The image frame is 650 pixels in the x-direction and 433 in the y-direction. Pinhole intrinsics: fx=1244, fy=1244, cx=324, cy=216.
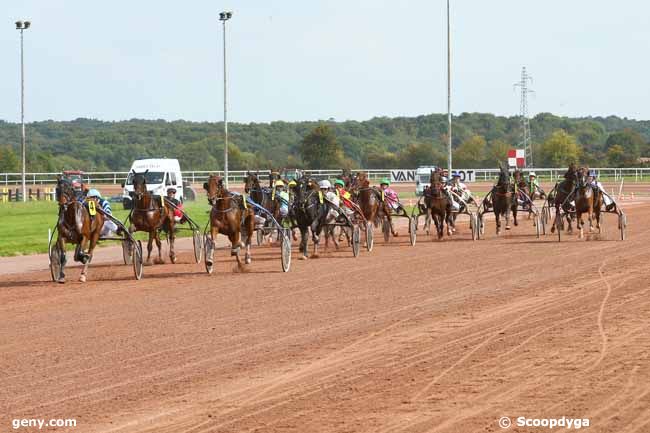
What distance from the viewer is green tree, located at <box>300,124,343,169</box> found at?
98.8 metres

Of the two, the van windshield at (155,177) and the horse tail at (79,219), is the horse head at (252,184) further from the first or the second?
the van windshield at (155,177)

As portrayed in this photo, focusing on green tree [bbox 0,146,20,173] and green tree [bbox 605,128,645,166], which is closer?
green tree [bbox 0,146,20,173]

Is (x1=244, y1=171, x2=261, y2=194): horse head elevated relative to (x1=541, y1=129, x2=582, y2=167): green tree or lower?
lower

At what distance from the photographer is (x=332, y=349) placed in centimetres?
1152

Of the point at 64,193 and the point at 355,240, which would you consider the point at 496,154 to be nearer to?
the point at 355,240

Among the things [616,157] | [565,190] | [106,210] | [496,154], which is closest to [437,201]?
[565,190]

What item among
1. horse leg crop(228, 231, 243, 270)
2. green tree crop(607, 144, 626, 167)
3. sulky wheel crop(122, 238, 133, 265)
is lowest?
sulky wheel crop(122, 238, 133, 265)

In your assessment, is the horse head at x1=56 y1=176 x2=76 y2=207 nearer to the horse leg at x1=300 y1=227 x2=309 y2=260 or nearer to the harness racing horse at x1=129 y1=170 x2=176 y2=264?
the harness racing horse at x1=129 y1=170 x2=176 y2=264

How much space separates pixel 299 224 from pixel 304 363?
39.4 ft

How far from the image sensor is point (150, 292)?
17141 millimetres

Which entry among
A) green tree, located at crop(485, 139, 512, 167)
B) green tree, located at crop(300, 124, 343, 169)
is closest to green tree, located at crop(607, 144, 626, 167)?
green tree, located at crop(485, 139, 512, 167)

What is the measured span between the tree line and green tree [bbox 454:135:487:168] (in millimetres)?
90

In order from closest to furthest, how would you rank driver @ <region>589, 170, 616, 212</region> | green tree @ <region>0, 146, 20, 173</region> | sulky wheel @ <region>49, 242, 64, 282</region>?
sulky wheel @ <region>49, 242, 64, 282</region>, driver @ <region>589, 170, 616, 212</region>, green tree @ <region>0, 146, 20, 173</region>

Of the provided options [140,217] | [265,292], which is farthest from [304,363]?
[140,217]
